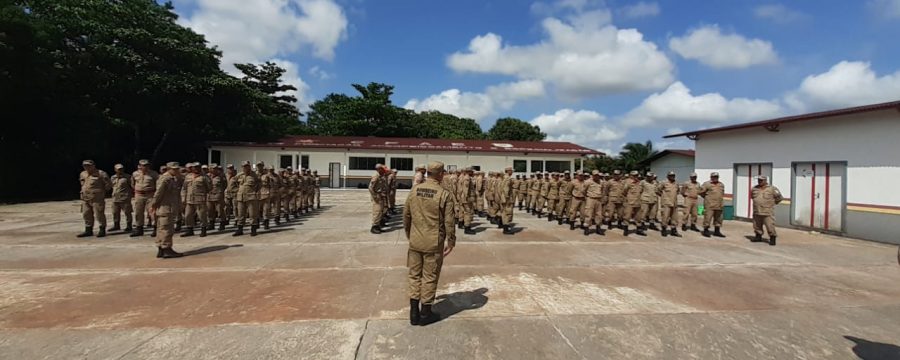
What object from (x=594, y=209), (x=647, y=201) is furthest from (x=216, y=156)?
(x=647, y=201)

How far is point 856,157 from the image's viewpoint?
1005cm

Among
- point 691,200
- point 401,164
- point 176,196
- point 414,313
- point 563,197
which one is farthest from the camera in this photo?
point 401,164

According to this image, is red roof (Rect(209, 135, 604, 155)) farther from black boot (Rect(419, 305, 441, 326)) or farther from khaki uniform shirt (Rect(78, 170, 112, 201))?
black boot (Rect(419, 305, 441, 326))

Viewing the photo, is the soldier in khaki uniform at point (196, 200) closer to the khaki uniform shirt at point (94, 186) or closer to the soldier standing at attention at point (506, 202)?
the khaki uniform shirt at point (94, 186)

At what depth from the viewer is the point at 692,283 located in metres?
5.51

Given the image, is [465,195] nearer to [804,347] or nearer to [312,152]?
[804,347]

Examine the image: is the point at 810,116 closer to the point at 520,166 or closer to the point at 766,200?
the point at 766,200

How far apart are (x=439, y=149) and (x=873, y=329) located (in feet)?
82.4

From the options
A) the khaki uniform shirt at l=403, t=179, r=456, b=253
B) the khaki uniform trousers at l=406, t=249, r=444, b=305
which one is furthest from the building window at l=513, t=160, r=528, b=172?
the khaki uniform trousers at l=406, t=249, r=444, b=305

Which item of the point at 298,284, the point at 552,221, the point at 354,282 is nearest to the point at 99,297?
the point at 298,284

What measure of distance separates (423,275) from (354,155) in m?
25.5

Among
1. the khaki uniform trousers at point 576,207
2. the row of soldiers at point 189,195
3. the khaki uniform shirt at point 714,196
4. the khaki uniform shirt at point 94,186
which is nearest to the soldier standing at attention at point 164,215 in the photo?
the row of soldiers at point 189,195

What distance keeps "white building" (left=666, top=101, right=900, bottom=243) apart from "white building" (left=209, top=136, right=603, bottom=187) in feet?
53.6

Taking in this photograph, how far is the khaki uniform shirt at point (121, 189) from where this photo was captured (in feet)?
30.8
